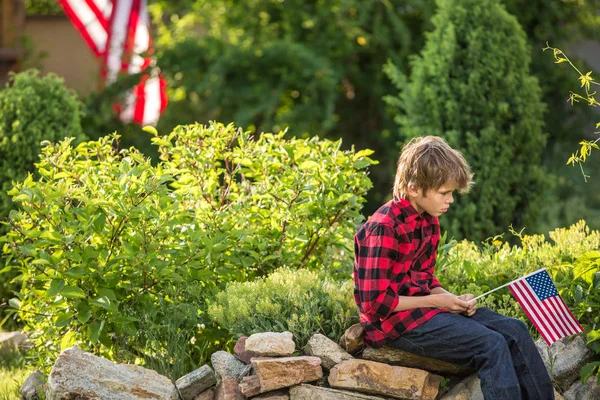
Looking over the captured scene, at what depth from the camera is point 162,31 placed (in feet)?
41.6

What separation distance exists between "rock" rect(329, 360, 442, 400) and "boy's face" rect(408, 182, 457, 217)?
0.68 metres

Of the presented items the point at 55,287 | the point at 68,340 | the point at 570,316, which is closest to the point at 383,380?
the point at 570,316

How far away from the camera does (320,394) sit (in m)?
3.59

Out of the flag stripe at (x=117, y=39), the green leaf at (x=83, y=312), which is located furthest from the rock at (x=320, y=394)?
the flag stripe at (x=117, y=39)

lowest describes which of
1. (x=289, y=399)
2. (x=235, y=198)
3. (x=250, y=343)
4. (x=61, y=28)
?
(x=289, y=399)

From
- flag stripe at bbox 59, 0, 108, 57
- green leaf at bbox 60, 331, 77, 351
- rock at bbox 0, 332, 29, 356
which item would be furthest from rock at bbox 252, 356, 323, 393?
flag stripe at bbox 59, 0, 108, 57

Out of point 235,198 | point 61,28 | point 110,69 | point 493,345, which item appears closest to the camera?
point 493,345

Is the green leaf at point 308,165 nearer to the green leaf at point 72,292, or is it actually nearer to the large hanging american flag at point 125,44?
the green leaf at point 72,292

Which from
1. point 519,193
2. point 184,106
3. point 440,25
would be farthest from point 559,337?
point 184,106

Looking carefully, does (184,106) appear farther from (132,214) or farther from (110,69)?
(132,214)

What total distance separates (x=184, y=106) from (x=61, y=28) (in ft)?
10.2

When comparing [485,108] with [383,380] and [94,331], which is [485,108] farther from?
[94,331]

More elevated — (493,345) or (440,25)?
(440,25)

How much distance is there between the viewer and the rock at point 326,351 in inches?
145
